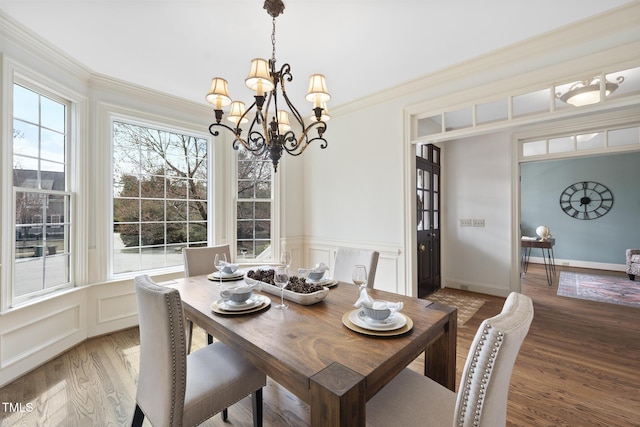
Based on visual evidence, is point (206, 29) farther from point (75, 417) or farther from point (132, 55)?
point (75, 417)

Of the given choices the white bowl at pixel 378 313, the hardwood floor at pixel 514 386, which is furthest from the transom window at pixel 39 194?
the white bowl at pixel 378 313

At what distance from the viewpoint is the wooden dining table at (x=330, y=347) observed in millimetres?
856

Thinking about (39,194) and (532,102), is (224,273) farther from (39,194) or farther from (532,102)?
(532,102)

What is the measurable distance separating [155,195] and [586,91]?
14.3 feet

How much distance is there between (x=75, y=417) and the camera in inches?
66.8

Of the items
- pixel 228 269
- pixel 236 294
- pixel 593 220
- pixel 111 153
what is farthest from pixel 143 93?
pixel 593 220

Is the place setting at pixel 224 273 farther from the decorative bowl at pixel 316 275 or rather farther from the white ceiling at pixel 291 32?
the white ceiling at pixel 291 32

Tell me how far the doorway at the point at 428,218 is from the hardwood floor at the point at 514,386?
3.92 ft

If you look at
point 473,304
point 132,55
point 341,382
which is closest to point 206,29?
point 132,55

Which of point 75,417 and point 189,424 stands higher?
point 189,424

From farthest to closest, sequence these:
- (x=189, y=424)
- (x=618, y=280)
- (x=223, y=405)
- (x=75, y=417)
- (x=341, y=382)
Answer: (x=618, y=280) < (x=75, y=417) < (x=223, y=405) < (x=189, y=424) < (x=341, y=382)

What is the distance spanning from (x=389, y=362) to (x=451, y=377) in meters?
0.72

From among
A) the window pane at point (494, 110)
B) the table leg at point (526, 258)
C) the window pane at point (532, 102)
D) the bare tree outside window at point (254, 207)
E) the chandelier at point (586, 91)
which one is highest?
the window pane at point (532, 102)

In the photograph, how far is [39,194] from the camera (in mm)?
2352
